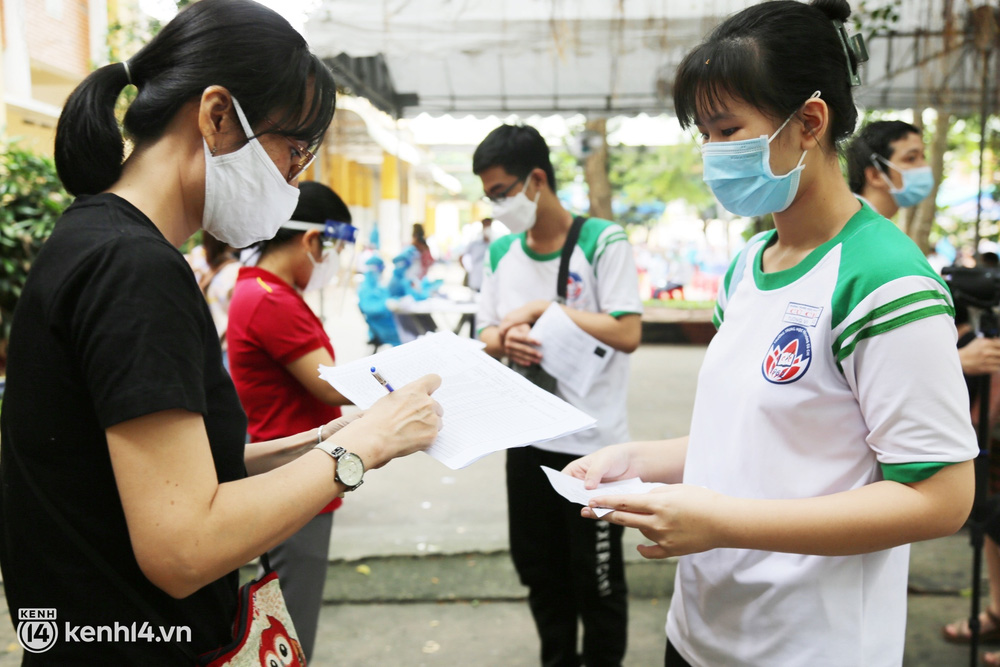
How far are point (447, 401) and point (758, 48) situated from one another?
0.83 metres

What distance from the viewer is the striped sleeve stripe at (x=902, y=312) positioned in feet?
3.61

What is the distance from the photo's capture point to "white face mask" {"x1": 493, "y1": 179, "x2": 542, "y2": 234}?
110 inches

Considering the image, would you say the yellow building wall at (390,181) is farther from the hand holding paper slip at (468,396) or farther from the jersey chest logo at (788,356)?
the jersey chest logo at (788,356)

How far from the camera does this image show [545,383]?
8.74ft

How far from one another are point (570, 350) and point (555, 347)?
5 centimetres

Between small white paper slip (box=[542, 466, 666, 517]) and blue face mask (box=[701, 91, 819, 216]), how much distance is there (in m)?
0.56

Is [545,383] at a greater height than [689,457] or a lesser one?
lesser

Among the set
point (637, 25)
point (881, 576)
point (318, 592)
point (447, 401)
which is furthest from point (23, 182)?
point (881, 576)

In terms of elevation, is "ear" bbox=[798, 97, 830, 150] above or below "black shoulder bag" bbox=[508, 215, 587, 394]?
above

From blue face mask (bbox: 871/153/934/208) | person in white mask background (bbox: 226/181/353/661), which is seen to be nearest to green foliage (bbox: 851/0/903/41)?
blue face mask (bbox: 871/153/934/208)

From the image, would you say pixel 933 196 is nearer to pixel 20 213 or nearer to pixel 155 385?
pixel 20 213

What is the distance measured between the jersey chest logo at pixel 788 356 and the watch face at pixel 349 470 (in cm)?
69

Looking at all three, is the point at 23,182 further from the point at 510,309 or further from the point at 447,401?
the point at 447,401

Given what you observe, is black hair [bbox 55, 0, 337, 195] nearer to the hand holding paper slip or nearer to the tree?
the hand holding paper slip
